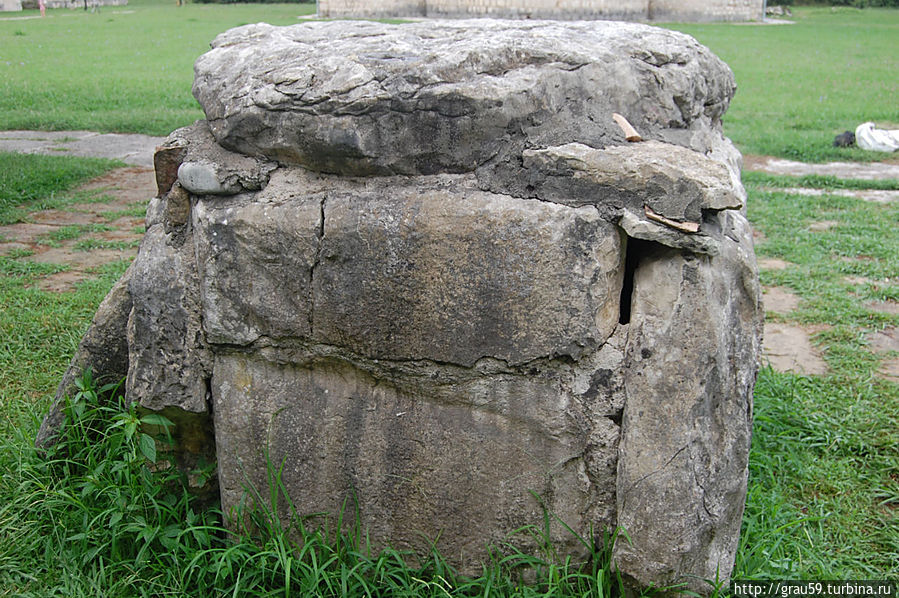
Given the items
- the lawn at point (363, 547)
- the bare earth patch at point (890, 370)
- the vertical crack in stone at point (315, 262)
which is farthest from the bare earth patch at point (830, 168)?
the vertical crack in stone at point (315, 262)

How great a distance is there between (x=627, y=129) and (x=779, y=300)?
2478 millimetres

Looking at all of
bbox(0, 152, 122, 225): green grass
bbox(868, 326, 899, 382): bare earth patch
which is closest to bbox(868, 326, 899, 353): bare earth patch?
bbox(868, 326, 899, 382): bare earth patch

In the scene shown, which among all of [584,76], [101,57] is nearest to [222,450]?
[584,76]

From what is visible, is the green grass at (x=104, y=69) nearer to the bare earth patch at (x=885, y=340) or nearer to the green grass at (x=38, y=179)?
the green grass at (x=38, y=179)

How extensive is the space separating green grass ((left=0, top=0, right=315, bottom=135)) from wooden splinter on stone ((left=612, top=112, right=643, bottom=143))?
6.37 metres

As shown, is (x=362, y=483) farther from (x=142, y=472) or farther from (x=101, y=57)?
(x=101, y=57)

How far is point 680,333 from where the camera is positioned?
194 cm

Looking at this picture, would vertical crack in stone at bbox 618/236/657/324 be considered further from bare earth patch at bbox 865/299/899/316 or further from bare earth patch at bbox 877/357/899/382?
bare earth patch at bbox 865/299/899/316

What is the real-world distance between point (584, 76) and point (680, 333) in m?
0.71

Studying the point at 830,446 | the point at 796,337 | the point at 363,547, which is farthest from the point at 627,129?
the point at 796,337

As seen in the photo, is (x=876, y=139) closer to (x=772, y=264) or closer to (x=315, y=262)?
(x=772, y=264)

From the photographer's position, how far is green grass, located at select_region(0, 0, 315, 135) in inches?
326

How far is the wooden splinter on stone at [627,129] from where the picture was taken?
6.96 ft

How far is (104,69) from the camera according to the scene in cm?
1216
